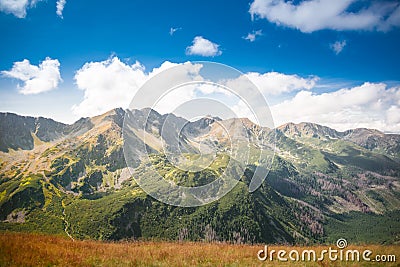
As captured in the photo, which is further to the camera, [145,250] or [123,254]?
[145,250]

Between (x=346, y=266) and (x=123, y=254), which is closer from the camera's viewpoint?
(x=346, y=266)

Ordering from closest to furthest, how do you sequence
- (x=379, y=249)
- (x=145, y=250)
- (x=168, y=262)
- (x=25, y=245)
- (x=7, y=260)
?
(x=7, y=260)
(x=168, y=262)
(x=25, y=245)
(x=145, y=250)
(x=379, y=249)

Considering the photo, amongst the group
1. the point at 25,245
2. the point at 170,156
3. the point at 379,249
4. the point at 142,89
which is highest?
the point at 142,89

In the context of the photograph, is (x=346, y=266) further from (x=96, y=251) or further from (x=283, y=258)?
(x=96, y=251)

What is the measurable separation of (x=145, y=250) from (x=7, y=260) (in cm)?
594

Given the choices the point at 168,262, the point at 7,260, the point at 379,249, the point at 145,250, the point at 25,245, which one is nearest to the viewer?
the point at 7,260

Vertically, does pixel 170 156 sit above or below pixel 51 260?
above

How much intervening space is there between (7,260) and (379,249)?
18.4 meters

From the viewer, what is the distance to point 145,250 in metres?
Answer: 14.2

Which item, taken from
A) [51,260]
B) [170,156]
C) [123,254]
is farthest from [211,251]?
[51,260]

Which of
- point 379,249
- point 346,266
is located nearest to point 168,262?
point 346,266

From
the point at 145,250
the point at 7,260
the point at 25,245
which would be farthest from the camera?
the point at 145,250

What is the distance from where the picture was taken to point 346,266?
40.0ft

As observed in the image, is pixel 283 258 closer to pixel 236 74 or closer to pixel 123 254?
pixel 123 254
